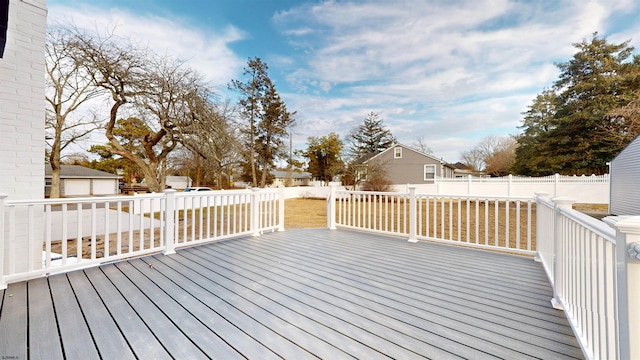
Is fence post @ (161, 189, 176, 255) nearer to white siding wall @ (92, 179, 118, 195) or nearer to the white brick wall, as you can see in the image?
the white brick wall

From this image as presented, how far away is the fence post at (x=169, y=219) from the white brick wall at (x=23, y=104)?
125 centimetres

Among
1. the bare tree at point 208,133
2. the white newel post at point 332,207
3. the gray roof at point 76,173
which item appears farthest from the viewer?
the gray roof at point 76,173

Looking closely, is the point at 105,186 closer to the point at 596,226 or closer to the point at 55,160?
the point at 55,160

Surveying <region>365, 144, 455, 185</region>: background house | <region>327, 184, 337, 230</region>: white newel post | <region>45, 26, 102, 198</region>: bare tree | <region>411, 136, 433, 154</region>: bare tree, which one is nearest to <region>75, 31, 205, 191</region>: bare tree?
<region>45, 26, 102, 198</region>: bare tree

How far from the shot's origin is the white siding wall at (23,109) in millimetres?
2738

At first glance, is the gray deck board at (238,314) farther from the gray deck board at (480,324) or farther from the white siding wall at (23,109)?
the white siding wall at (23,109)

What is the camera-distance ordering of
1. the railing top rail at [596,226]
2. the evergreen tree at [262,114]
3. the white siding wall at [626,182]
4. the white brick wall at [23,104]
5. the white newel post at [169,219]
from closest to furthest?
the railing top rail at [596,226] → the white brick wall at [23,104] → the white newel post at [169,219] → the white siding wall at [626,182] → the evergreen tree at [262,114]

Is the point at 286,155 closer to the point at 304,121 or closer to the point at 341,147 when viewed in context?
the point at 304,121

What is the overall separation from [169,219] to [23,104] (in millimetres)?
1950

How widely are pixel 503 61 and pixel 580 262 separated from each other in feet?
29.6

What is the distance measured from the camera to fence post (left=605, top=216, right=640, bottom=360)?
83 centimetres

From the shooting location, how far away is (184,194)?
3.81 meters

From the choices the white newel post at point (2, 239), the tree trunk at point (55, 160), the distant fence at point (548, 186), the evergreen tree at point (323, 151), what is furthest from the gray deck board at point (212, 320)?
the evergreen tree at point (323, 151)

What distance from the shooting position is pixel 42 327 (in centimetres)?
176
